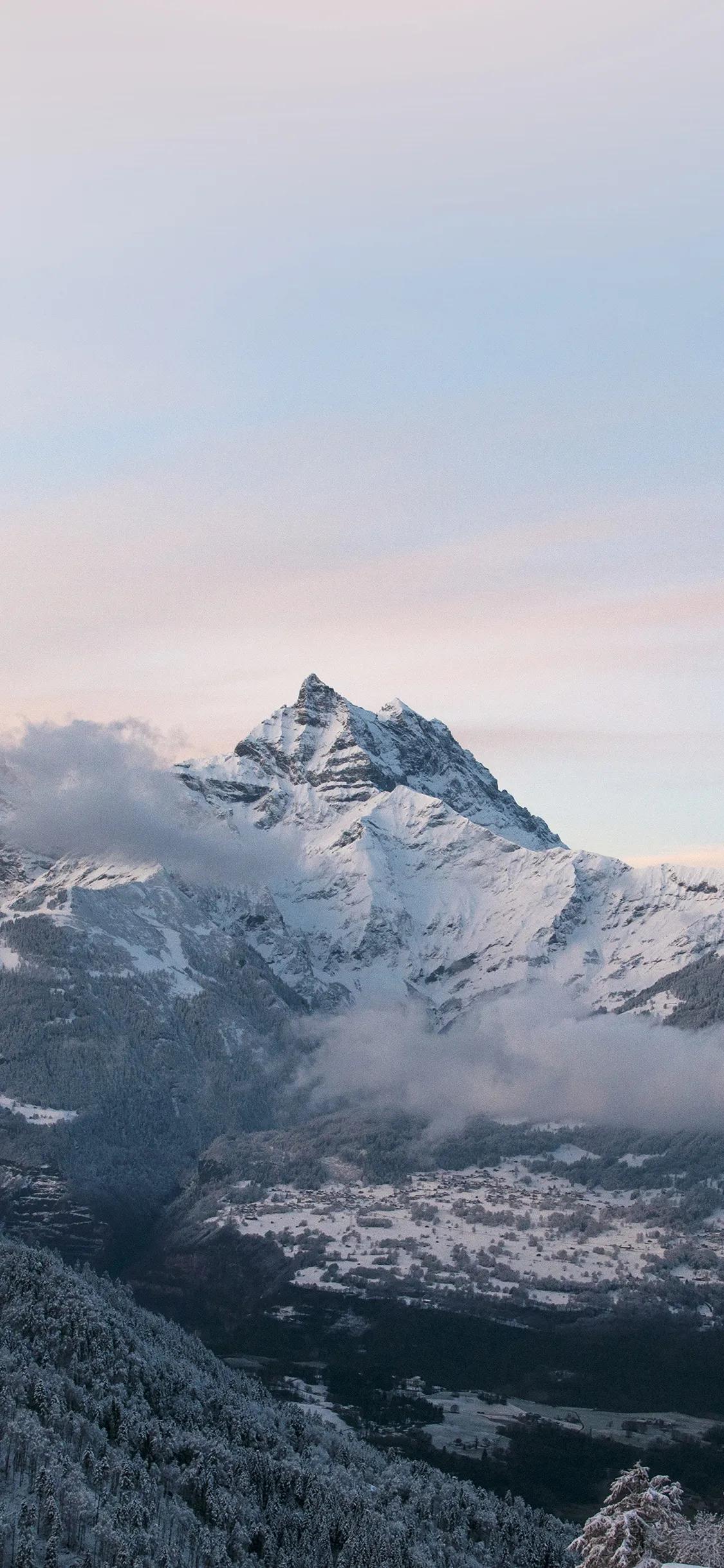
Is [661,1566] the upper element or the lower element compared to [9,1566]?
upper

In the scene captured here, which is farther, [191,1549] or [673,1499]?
[191,1549]

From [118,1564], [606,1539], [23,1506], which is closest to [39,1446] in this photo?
[23,1506]

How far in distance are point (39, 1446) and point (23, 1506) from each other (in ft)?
39.7

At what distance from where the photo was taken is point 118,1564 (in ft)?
589

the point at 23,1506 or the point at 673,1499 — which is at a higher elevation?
the point at 673,1499

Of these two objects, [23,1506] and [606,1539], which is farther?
[23,1506]

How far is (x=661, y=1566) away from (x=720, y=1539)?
8.77 meters

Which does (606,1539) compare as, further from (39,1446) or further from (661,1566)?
(39,1446)

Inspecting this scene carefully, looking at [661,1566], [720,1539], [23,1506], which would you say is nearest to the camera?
[661,1566]

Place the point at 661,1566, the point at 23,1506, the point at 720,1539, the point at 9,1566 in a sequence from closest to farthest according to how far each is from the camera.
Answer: the point at 661,1566, the point at 720,1539, the point at 9,1566, the point at 23,1506

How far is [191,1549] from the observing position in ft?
650

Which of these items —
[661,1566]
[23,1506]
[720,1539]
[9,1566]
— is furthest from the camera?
[23,1506]

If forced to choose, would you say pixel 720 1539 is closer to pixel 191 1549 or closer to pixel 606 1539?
pixel 606 1539

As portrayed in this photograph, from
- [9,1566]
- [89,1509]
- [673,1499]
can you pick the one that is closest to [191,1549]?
[89,1509]
